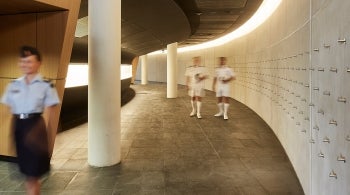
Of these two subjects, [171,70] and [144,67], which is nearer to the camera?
[171,70]

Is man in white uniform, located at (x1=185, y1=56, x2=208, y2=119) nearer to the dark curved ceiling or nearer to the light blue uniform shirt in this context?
the dark curved ceiling

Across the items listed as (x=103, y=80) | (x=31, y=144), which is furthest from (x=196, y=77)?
(x=31, y=144)

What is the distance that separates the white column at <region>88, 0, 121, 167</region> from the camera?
5535mm

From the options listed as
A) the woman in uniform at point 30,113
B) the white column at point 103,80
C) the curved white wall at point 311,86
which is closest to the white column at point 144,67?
the curved white wall at point 311,86

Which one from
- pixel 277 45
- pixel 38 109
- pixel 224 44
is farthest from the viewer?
pixel 224 44

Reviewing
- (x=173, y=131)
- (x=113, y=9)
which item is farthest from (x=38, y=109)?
(x=173, y=131)

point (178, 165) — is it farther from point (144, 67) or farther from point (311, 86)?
point (144, 67)

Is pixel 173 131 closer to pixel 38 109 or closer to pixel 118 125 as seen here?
pixel 118 125

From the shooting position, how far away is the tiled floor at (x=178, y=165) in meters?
4.64

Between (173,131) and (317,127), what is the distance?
203 inches

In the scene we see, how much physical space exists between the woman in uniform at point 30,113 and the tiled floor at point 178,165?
1135 millimetres

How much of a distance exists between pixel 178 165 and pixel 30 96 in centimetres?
297

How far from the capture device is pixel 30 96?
3451mm

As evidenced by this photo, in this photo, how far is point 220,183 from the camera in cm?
483
